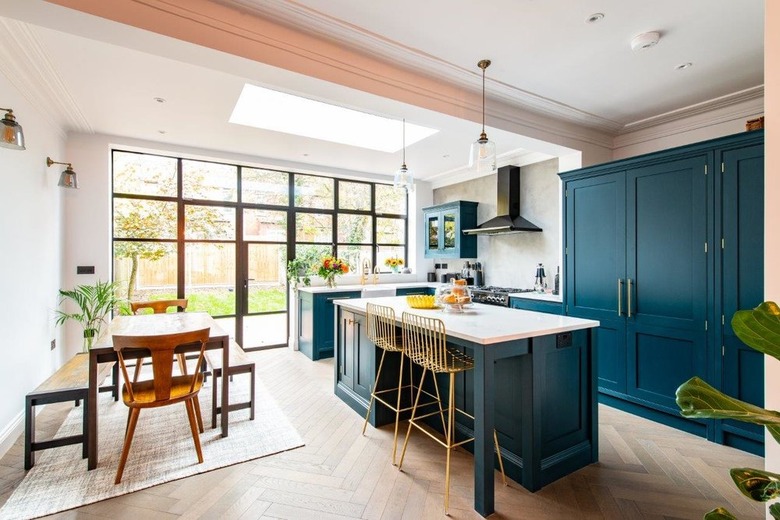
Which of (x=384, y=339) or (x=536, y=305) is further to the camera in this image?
(x=536, y=305)

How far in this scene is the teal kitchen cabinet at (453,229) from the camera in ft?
18.9

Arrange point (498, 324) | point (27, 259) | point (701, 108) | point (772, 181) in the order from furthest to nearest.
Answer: point (701, 108) < point (27, 259) < point (498, 324) < point (772, 181)

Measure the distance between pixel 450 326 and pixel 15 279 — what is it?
3306 millimetres

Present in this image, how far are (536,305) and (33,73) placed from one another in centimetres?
497

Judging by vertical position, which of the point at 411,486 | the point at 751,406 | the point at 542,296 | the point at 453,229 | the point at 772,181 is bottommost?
the point at 411,486

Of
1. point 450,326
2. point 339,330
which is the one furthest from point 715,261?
point 339,330

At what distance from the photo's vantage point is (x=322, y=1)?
7.06 feet

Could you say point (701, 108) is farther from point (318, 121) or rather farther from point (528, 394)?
point (318, 121)

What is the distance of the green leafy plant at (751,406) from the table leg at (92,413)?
9.80ft

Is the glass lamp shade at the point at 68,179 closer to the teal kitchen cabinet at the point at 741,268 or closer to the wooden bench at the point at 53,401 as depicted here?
the wooden bench at the point at 53,401

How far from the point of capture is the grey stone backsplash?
4730mm

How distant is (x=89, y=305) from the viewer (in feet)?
13.3

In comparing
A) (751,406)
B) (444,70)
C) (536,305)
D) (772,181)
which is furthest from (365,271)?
(751,406)

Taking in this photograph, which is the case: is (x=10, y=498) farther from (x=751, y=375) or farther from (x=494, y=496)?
(x=751, y=375)
